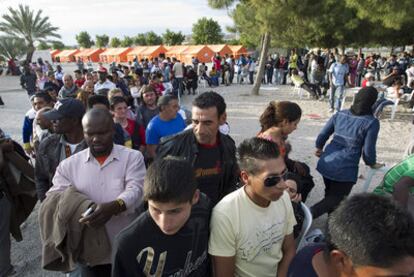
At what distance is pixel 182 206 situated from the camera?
64.3 inches

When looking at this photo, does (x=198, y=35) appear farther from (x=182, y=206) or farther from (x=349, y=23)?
(x=182, y=206)

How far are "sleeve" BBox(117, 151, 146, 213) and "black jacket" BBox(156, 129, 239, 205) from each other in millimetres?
311

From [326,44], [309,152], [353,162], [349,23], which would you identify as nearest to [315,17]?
[349,23]

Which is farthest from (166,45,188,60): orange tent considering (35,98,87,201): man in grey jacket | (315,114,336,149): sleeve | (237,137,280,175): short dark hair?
(237,137,280,175): short dark hair

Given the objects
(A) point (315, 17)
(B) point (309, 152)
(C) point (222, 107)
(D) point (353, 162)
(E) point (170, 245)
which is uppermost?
(A) point (315, 17)

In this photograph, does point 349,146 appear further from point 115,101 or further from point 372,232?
point 115,101

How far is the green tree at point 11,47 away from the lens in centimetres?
3522

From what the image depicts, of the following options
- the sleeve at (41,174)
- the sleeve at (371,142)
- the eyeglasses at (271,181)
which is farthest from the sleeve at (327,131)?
the sleeve at (41,174)

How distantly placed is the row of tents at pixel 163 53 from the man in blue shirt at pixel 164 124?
24711mm

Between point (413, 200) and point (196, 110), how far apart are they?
1.87 metres

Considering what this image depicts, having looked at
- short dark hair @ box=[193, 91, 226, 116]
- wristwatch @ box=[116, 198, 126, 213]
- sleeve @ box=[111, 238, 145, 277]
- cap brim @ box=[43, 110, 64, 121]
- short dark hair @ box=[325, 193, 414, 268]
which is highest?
short dark hair @ box=[193, 91, 226, 116]

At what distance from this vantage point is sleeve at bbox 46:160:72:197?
7.04 ft

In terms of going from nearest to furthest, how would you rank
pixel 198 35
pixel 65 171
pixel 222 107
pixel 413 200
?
pixel 65 171 < pixel 413 200 < pixel 222 107 < pixel 198 35

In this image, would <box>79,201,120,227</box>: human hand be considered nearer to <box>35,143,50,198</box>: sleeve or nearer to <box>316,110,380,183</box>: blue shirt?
<box>35,143,50,198</box>: sleeve
